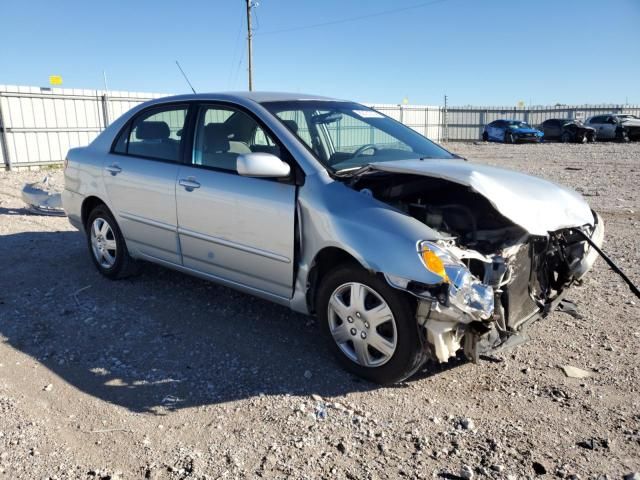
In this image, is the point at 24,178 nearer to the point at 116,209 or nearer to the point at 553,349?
the point at 116,209

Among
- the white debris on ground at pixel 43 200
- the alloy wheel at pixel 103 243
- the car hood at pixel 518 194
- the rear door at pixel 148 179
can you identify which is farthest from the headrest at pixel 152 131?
the white debris on ground at pixel 43 200

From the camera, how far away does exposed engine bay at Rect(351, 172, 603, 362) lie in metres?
3.04

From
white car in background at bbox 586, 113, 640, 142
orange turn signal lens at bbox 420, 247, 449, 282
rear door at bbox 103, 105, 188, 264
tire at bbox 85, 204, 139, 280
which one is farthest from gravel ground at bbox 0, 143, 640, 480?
white car in background at bbox 586, 113, 640, 142

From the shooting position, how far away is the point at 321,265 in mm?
3695

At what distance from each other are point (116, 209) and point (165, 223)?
805 millimetres

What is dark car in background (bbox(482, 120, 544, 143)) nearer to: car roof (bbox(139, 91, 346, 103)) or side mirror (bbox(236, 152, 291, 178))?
car roof (bbox(139, 91, 346, 103))

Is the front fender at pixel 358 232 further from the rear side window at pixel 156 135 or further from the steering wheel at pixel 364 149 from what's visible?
the rear side window at pixel 156 135

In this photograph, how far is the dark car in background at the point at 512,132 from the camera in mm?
30766

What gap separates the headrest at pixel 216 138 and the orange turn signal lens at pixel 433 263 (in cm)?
194

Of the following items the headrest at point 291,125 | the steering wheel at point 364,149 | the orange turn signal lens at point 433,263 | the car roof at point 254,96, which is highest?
the car roof at point 254,96

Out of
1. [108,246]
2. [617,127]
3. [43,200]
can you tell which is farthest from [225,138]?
[617,127]

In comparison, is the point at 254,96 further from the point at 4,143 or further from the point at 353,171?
the point at 4,143

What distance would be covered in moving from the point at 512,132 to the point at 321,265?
97.9 feet

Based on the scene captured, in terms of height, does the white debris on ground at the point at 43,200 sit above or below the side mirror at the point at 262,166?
below
